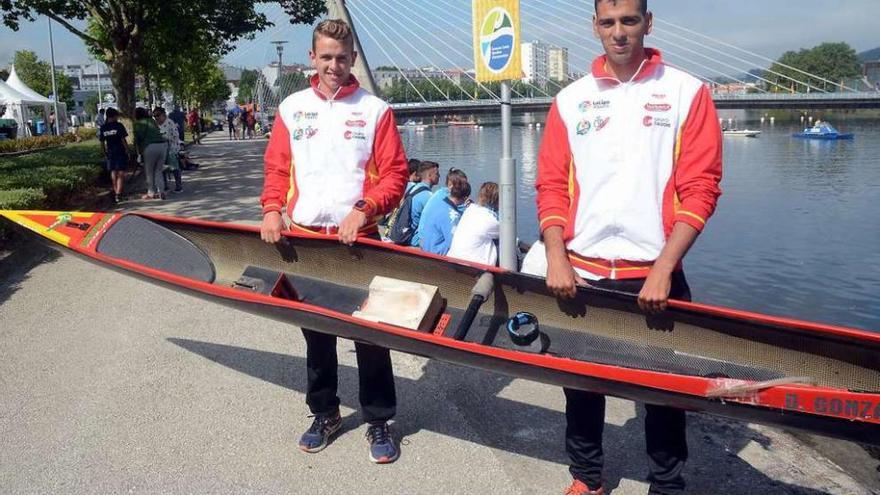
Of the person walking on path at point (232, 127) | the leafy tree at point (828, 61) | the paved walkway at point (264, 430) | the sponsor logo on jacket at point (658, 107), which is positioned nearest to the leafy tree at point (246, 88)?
the person walking on path at point (232, 127)

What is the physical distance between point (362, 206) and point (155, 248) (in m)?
2.01

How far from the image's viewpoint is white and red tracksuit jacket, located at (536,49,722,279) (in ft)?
8.66

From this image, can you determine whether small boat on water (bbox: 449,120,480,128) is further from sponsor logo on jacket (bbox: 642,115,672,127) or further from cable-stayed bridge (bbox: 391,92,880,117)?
sponsor logo on jacket (bbox: 642,115,672,127)

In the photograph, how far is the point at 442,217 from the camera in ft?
22.8

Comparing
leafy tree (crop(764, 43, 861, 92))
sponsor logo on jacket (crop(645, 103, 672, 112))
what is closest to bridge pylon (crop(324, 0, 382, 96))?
sponsor logo on jacket (crop(645, 103, 672, 112))

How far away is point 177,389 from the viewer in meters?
4.49

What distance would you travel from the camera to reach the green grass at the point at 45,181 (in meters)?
8.86

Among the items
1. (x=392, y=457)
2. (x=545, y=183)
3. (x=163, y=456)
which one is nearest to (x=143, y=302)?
(x=163, y=456)

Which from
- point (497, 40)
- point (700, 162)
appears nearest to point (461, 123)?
point (497, 40)

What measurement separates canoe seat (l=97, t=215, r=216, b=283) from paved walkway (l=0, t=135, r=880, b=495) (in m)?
0.68

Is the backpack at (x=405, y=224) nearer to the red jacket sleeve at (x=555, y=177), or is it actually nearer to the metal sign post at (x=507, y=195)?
the metal sign post at (x=507, y=195)

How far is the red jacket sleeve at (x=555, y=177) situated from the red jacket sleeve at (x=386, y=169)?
82 cm

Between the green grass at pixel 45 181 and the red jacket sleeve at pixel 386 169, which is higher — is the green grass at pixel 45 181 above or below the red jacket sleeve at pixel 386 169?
below

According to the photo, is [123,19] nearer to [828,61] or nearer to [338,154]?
[338,154]
